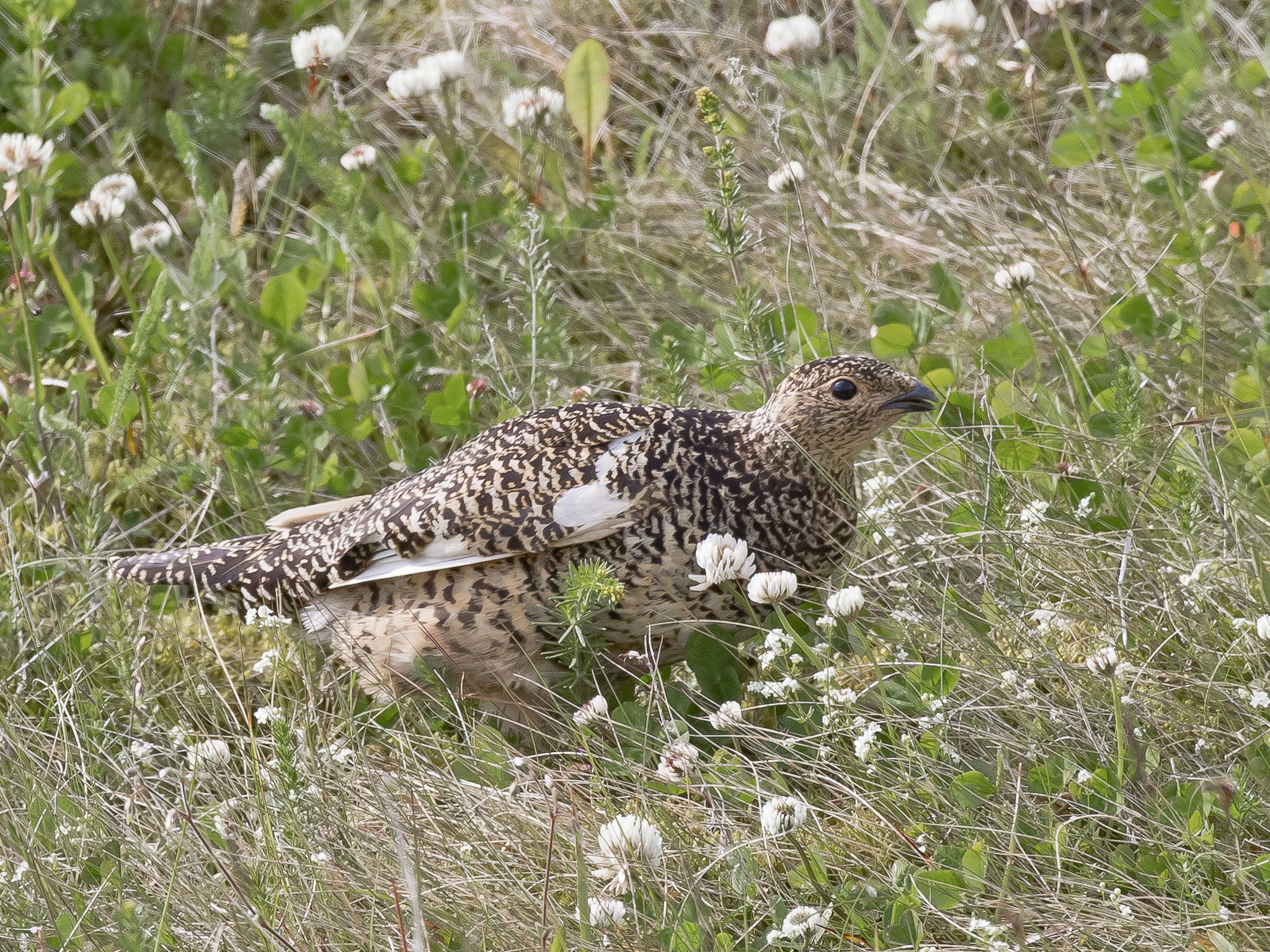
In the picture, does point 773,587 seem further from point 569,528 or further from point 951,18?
point 951,18

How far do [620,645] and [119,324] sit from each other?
8.23 ft

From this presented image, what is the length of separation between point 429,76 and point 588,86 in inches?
27.1

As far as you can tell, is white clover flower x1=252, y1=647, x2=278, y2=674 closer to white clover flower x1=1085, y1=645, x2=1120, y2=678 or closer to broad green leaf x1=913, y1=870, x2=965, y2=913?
broad green leaf x1=913, y1=870, x2=965, y2=913

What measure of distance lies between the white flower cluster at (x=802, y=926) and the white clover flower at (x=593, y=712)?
65 cm

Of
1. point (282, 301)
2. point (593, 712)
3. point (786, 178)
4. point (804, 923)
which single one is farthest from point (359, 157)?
point (804, 923)

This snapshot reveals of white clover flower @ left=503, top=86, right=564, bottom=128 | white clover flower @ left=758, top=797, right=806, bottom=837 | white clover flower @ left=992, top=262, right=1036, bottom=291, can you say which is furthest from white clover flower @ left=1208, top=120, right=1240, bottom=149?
white clover flower @ left=758, top=797, right=806, bottom=837

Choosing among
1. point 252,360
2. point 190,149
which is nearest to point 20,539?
point 252,360

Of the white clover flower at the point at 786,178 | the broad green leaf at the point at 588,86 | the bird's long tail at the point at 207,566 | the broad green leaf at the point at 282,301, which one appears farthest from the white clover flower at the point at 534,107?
the bird's long tail at the point at 207,566

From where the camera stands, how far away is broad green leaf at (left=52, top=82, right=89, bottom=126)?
5.04 meters

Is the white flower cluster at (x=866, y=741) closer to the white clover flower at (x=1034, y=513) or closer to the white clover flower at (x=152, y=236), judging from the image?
the white clover flower at (x=1034, y=513)

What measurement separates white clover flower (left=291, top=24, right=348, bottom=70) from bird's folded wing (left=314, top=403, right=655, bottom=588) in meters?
1.78

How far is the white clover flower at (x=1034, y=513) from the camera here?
3.18 m

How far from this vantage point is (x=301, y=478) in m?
4.32

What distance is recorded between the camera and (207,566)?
12.3 ft
